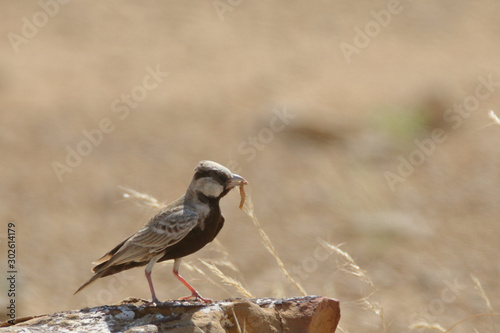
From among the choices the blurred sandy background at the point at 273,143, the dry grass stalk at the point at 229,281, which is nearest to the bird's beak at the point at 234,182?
the dry grass stalk at the point at 229,281

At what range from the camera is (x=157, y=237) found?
271 inches

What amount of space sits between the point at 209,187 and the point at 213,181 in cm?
6

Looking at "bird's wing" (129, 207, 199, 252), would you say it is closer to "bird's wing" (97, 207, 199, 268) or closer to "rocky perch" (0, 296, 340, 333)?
"bird's wing" (97, 207, 199, 268)

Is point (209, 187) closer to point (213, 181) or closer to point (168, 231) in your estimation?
point (213, 181)

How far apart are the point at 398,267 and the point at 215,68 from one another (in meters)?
8.68

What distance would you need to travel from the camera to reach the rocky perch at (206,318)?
20.4 feet

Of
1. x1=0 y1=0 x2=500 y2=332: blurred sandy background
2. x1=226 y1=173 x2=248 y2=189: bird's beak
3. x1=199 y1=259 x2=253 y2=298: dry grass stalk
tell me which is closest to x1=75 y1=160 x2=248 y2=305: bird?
x1=226 y1=173 x2=248 y2=189: bird's beak

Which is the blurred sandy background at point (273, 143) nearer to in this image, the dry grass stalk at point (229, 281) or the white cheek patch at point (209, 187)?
the white cheek patch at point (209, 187)

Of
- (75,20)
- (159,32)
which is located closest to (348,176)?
(159,32)

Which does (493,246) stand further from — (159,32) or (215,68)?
(159,32)

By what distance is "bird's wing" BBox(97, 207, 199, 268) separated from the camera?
684 cm

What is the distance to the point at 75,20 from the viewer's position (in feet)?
80.9

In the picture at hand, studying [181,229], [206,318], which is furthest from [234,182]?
[206,318]

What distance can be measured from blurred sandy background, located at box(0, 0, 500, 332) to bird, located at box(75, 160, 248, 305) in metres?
5.68
